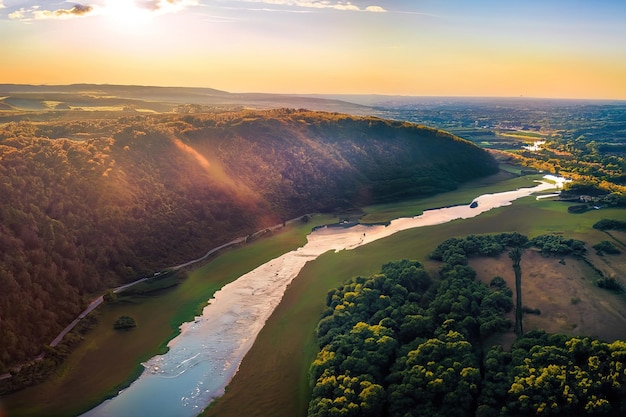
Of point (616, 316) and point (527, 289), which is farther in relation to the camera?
point (527, 289)

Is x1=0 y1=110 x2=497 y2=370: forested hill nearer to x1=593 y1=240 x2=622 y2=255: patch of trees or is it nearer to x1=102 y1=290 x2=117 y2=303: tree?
x1=102 y1=290 x2=117 y2=303: tree

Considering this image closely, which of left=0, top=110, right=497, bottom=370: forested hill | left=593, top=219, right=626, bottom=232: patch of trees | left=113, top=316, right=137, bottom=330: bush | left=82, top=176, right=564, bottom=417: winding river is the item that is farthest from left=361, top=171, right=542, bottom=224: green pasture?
left=113, top=316, right=137, bottom=330: bush

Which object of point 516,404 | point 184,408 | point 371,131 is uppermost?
point 371,131

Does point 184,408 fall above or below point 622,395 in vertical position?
below

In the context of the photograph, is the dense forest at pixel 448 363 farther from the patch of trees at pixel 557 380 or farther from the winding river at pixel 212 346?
the winding river at pixel 212 346

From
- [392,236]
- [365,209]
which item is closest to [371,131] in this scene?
[365,209]

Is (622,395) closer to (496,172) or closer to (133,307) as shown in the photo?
(133,307)
